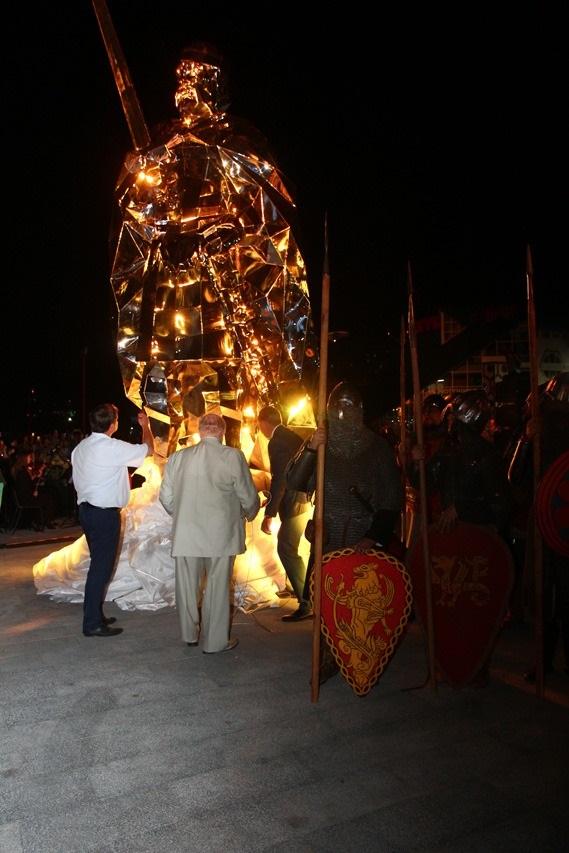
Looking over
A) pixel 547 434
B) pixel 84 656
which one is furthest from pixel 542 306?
pixel 84 656

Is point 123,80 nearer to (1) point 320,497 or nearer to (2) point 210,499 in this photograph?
(2) point 210,499

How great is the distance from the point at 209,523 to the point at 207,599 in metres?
0.59

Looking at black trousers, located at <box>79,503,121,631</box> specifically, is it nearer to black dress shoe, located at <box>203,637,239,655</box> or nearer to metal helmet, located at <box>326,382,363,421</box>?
black dress shoe, located at <box>203,637,239,655</box>

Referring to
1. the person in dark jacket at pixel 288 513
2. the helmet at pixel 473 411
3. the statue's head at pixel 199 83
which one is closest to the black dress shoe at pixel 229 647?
the person in dark jacket at pixel 288 513

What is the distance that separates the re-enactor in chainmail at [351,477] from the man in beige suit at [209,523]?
0.78 metres

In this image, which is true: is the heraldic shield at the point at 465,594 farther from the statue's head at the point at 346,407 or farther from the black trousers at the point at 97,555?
the black trousers at the point at 97,555

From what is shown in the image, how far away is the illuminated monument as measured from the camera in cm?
703

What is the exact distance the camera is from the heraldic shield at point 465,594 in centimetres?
435

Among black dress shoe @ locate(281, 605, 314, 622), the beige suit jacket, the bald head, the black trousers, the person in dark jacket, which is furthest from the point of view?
the person in dark jacket

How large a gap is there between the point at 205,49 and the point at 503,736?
6.69m

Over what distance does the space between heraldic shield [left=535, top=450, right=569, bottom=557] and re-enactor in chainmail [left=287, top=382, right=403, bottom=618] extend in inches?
35.4

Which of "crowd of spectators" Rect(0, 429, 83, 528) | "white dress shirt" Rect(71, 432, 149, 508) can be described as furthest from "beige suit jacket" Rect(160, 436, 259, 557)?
"crowd of spectators" Rect(0, 429, 83, 528)

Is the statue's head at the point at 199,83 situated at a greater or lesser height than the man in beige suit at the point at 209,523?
greater

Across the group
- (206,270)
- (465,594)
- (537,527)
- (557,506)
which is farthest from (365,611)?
(206,270)
